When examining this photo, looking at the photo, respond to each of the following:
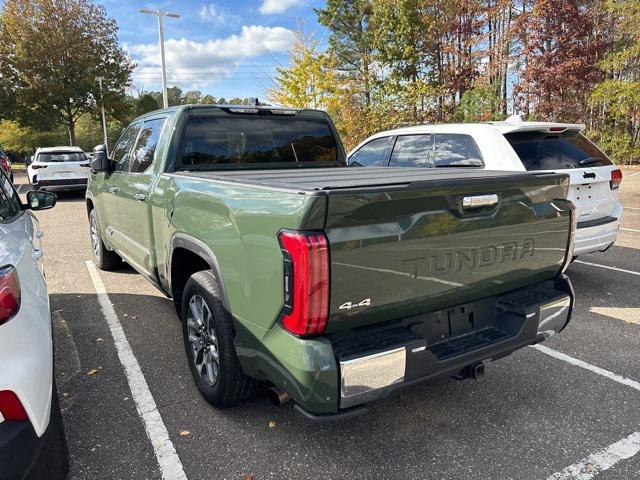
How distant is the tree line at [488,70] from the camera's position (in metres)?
17.0

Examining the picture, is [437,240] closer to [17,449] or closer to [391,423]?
[391,423]

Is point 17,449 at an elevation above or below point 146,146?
below

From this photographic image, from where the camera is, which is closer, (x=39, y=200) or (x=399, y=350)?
(x=399, y=350)

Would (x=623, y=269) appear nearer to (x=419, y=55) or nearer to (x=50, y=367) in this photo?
(x=50, y=367)

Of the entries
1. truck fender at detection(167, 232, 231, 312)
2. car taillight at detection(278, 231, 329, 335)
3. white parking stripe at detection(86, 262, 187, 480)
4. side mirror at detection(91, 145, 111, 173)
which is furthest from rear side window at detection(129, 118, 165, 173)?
car taillight at detection(278, 231, 329, 335)

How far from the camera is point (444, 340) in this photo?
8.31 feet

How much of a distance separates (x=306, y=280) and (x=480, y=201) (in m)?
1.04

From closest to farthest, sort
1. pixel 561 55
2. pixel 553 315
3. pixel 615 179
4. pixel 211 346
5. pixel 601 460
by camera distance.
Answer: pixel 601 460 → pixel 553 315 → pixel 211 346 → pixel 615 179 → pixel 561 55

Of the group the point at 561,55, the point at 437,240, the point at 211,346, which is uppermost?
the point at 561,55

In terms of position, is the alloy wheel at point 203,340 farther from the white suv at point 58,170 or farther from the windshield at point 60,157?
the windshield at point 60,157

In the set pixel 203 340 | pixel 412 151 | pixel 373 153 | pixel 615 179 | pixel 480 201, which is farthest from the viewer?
pixel 373 153

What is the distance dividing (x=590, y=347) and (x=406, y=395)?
1785mm

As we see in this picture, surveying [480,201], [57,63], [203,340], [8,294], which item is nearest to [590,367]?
[480,201]

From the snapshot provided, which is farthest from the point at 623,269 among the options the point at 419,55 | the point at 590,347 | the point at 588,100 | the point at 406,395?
the point at 419,55
